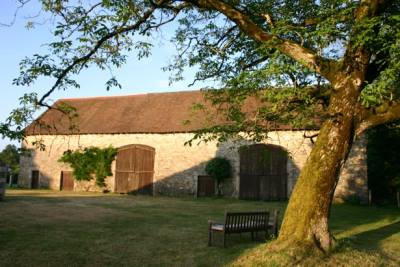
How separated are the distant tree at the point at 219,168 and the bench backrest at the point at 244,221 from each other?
1444cm

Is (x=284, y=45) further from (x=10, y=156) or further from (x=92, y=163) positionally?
(x=10, y=156)

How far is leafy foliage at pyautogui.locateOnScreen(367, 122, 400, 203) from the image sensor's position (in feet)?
74.0

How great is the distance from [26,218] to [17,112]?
6255 mm

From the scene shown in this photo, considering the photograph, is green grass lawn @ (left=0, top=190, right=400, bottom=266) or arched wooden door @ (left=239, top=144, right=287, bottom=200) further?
arched wooden door @ (left=239, top=144, right=287, bottom=200)

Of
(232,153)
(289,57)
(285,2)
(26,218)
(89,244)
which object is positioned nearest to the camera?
(289,57)

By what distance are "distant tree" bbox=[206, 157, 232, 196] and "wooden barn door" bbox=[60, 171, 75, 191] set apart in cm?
1111

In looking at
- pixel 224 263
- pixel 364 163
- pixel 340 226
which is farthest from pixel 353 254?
pixel 364 163

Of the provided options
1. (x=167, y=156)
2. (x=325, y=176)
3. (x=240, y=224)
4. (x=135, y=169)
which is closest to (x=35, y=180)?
(x=135, y=169)

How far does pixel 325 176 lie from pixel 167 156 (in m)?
19.4

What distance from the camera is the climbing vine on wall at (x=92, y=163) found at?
28500 mm

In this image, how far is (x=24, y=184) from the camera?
3173 cm

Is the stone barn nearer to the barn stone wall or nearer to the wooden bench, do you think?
the barn stone wall

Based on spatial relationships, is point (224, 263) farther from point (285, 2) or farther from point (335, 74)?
point (285, 2)

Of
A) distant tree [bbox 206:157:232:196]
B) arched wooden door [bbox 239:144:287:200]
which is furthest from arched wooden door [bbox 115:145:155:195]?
arched wooden door [bbox 239:144:287:200]
